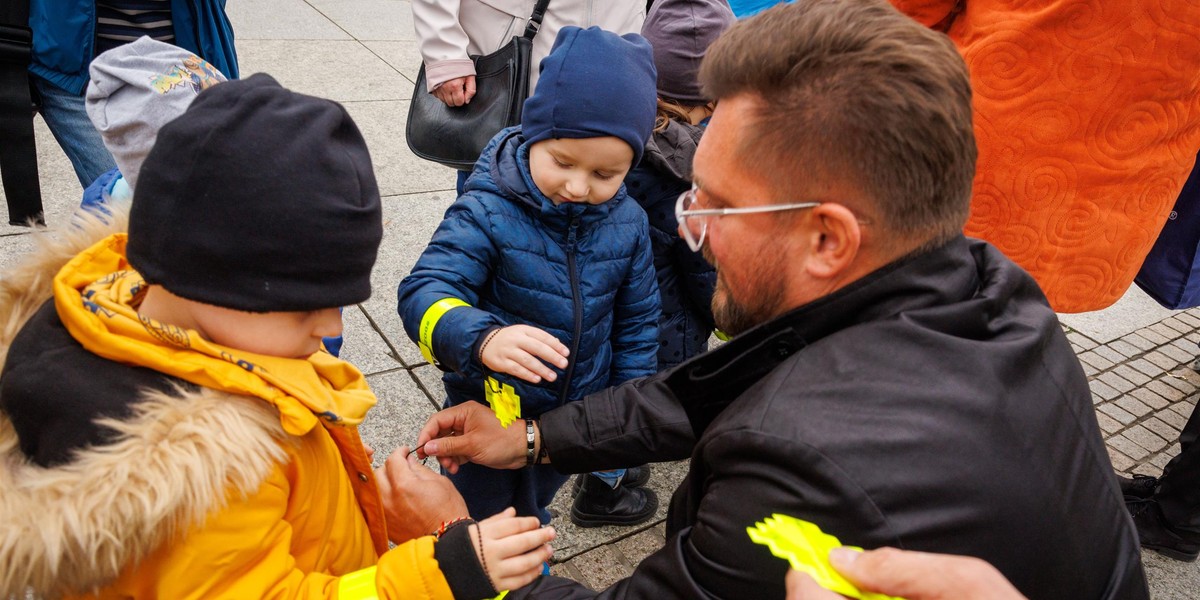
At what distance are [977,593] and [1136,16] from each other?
2.02 meters

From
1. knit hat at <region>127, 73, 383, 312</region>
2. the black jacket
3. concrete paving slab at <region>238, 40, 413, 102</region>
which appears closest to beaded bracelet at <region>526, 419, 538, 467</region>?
the black jacket

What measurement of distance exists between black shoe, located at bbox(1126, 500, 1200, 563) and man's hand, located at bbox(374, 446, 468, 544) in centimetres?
282

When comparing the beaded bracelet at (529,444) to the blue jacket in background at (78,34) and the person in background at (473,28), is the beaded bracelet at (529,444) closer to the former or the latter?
the person in background at (473,28)

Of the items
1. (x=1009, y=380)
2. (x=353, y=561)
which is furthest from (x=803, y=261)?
(x=353, y=561)

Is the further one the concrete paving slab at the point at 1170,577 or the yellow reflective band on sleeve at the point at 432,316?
the concrete paving slab at the point at 1170,577

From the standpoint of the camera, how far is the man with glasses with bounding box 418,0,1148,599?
4.25 feet

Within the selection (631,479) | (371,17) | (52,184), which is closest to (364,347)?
(631,479)

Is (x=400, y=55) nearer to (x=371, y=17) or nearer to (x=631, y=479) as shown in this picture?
(x=371, y=17)

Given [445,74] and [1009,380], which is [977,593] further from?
[445,74]

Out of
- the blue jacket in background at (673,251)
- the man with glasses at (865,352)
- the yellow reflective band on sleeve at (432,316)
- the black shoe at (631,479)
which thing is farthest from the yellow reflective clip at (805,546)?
the black shoe at (631,479)

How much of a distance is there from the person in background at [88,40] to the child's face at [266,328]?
6.90 ft

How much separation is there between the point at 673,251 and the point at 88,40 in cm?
218

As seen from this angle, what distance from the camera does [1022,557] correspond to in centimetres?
135

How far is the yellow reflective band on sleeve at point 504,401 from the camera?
2.26 meters
